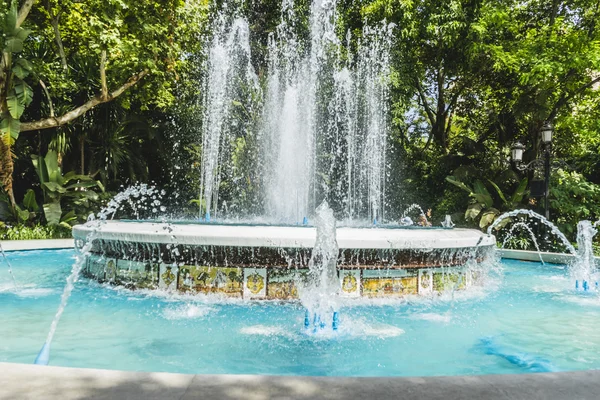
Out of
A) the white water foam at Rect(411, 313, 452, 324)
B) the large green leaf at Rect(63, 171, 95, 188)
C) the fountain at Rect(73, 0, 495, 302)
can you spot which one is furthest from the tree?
the white water foam at Rect(411, 313, 452, 324)

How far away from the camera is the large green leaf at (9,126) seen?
11.4m

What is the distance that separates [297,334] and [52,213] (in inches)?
453

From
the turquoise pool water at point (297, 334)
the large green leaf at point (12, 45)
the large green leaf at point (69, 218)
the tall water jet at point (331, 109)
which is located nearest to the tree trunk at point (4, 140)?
the large green leaf at point (12, 45)

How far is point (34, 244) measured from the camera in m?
10.4

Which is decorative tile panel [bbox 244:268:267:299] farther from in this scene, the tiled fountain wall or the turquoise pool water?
the turquoise pool water

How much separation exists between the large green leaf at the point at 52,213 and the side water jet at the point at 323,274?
34.7 feet

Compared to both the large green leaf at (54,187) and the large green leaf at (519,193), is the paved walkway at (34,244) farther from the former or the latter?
the large green leaf at (519,193)

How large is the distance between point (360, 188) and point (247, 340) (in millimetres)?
14801

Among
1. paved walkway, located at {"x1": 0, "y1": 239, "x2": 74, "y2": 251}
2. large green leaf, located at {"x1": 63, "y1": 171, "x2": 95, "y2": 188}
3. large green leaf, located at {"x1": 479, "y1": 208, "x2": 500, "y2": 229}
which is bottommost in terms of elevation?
paved walkway, located at {"x1": 0, "y1": 239, "x2": 74, "y2": 251}

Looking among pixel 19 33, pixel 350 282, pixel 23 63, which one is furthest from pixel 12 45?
pixel 350 282

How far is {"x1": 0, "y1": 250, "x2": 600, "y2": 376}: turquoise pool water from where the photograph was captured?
11.0 feet

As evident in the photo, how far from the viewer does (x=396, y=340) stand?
13.1 feet

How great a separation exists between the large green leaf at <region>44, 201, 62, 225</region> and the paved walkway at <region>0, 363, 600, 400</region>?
12308 mm

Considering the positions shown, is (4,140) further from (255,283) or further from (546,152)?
(546,152)
